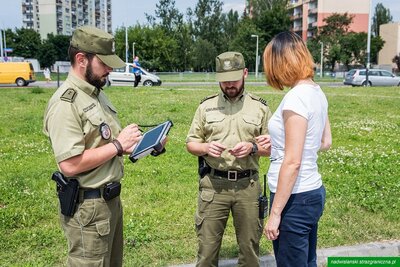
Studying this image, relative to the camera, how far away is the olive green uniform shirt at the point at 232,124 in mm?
3537

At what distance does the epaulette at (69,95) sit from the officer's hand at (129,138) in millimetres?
380

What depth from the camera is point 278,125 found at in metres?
2.66

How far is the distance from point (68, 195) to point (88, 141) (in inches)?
14.5

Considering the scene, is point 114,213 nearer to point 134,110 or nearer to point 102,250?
point 102,250

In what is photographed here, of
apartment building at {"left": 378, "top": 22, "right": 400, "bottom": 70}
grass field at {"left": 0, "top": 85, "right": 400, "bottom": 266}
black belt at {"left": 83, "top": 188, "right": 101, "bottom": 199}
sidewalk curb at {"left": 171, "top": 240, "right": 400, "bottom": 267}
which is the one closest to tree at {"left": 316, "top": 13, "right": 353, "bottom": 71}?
apartment building at {"left": 378, "top": 22, "right": 400, "bottom": 70}

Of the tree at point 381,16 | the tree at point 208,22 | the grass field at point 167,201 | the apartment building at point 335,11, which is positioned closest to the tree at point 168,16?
the tree at point 208,22

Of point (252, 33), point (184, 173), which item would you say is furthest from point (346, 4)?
point (184, 173)

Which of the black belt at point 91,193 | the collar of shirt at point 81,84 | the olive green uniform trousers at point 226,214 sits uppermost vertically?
the collar of shirt at point 81,84

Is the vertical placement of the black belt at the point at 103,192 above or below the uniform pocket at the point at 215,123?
below

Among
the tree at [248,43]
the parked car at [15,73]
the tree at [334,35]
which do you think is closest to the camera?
the parked car at [15,73]

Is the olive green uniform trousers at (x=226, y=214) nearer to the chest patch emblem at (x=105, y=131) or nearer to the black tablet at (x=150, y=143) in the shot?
the black tablet at (x=150, y=143)

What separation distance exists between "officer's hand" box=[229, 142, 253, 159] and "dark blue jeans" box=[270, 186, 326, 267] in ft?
2.55

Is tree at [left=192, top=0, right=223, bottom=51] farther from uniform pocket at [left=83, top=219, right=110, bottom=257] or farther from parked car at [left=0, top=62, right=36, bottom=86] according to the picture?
uniform pocket at [left=83, top=219, right=110, bottom=257]

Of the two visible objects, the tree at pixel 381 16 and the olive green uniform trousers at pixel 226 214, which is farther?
the tree at pixel 381 16
